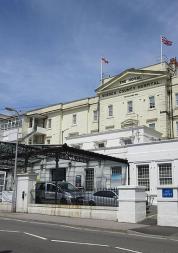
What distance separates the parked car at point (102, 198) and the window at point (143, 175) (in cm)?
745

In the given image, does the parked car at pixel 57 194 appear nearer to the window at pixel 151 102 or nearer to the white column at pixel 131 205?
the white column at pixel 131 205

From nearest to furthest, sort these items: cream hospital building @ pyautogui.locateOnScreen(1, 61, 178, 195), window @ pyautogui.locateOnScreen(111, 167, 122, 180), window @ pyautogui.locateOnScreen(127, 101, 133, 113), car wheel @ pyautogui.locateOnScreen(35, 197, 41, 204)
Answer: car wheel @ pyautogui.locateOnScreen(35, 197, 41, 204)
cream hospital building @ pyautogui.locateOnScreen(1, 61, 178, 195)
window @ pyautogui.locateOnScreen(111, 167, 122, 180)
window @ pyautogui.locateOnScreen(127, 101, 133, 113)

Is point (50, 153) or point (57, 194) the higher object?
point (50, 153)

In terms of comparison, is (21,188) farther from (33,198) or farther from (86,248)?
(86,248)

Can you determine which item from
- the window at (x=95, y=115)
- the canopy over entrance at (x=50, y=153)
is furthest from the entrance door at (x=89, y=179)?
the window at (x=95, y=115)

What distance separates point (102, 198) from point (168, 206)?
21.3 feet

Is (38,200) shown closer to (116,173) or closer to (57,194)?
(57,194)

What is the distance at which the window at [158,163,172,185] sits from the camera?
3046 cm

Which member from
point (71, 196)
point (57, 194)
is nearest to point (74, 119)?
point (57, 194)

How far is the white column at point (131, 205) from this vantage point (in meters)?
19.5

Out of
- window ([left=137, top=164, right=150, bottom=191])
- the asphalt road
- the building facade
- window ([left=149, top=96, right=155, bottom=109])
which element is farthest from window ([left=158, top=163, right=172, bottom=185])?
the asphalt road

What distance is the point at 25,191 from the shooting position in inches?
1007

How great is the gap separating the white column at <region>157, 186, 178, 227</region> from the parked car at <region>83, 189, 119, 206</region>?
428cm

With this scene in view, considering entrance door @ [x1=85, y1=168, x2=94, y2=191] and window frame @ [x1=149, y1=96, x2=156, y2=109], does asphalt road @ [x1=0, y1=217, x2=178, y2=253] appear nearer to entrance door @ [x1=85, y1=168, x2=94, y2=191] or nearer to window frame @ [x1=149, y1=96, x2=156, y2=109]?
entrance door @ [x1=85, y1=168, x2=94, y2=191]
